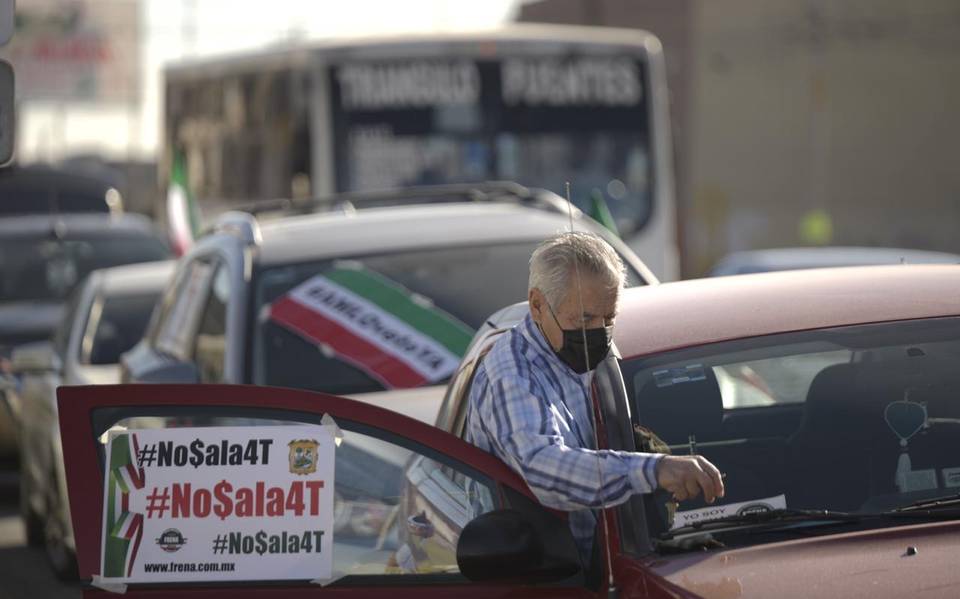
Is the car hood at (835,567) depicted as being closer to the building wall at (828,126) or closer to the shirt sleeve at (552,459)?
the shirt sleeve at (552,459)

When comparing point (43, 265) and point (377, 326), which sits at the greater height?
point (377, 326)

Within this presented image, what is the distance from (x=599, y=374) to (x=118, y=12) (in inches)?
3096

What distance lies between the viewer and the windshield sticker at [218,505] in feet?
12.6

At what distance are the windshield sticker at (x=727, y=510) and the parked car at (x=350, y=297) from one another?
2.67m

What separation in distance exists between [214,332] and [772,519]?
13.9ft

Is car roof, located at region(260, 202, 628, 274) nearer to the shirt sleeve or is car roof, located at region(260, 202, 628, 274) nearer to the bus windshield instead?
the shirt sleeve

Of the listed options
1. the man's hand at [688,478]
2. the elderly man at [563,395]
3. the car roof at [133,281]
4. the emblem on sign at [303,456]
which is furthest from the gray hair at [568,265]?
the car roof at [133,281]

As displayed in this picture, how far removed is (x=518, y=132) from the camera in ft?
55.7

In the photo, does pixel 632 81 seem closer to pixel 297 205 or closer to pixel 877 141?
pixel 297 205

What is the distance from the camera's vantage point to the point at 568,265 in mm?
3912

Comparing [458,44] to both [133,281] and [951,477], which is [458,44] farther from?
[951,477]

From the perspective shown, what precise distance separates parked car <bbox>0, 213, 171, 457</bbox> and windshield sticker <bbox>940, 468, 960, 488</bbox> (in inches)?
391

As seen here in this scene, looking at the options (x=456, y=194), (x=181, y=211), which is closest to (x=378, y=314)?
(x=456, y=194)

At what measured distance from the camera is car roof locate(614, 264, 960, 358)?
14.0ft
